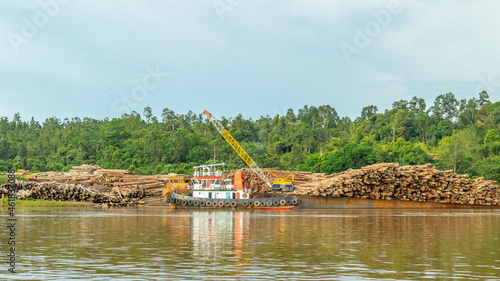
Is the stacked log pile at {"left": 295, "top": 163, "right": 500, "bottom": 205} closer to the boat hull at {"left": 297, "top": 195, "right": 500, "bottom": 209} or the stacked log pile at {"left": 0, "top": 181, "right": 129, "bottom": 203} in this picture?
the boat hull at {"left": 297, "top": 195, "right": 500, "bottom": 209}

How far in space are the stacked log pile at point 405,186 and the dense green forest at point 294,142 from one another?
18.4m

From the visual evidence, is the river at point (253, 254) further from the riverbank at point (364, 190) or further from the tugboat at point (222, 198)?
the riverbank at point (364, 190)

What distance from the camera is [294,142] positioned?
11106cm

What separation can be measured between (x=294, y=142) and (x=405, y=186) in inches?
2071

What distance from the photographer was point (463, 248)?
19.6 metres

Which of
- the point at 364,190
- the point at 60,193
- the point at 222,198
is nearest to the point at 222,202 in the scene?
the point at 222,198

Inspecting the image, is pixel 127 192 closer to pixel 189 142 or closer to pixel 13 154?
pixel 189 142

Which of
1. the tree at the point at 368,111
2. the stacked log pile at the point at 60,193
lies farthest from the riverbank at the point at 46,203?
the tree at the point at 368,111

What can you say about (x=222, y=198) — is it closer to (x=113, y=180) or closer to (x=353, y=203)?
(x=353, y=203)

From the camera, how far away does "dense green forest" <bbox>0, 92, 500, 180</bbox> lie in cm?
8456

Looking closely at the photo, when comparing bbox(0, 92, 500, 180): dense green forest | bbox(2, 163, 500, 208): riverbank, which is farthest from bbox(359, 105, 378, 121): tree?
bbox(2, 163, 500, 208): riverbank

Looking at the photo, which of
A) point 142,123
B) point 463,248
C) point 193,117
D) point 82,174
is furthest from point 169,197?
point 193,117

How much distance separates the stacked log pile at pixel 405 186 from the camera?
189 ft

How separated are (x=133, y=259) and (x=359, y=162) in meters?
69.9
